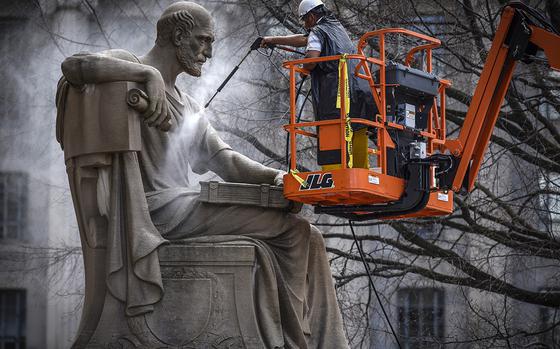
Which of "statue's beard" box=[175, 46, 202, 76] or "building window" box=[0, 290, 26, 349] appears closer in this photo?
"statue's beard" box=[175, 46, 202, 76]

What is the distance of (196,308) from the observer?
474 inches

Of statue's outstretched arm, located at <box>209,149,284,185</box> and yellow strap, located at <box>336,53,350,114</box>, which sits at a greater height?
yellow strap, located at <box>336,53,350,114</box>

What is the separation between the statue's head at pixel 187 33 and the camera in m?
12.9

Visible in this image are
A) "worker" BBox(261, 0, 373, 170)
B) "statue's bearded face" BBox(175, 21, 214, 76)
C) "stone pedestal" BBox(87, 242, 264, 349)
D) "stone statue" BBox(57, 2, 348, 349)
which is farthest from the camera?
"statue's bearded face" BBox(175, 21, 214, 76)

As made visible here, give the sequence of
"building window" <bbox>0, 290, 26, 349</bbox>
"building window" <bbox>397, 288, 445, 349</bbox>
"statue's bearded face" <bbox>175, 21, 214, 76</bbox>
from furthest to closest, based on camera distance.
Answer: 1. "building window" <bbox>0, 290, 26, 349</bbox>
2. "building window" <bbox>397, 288, 445, 349</bbox>
3. "statue's bearded face" <bbox>175, 21, 214, 76</bbox>

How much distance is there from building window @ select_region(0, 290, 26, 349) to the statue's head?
10.0m

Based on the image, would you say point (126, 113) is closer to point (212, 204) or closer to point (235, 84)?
point (212, 204)

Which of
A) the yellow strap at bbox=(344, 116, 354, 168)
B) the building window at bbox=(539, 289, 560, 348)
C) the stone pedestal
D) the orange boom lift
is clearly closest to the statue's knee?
the orange boom lift

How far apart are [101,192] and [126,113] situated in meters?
0.59

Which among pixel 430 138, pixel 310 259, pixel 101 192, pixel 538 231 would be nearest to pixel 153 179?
pixel 101 192

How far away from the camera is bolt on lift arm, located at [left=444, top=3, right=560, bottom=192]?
46.5 feet

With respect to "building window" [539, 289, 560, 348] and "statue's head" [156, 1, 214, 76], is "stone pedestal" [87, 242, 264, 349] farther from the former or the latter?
"building window" [539, 289, 560, 348]

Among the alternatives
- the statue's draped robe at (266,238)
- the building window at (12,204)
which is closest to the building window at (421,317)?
the building window at (12,204)

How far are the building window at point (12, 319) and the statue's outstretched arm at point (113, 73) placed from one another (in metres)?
10.5
